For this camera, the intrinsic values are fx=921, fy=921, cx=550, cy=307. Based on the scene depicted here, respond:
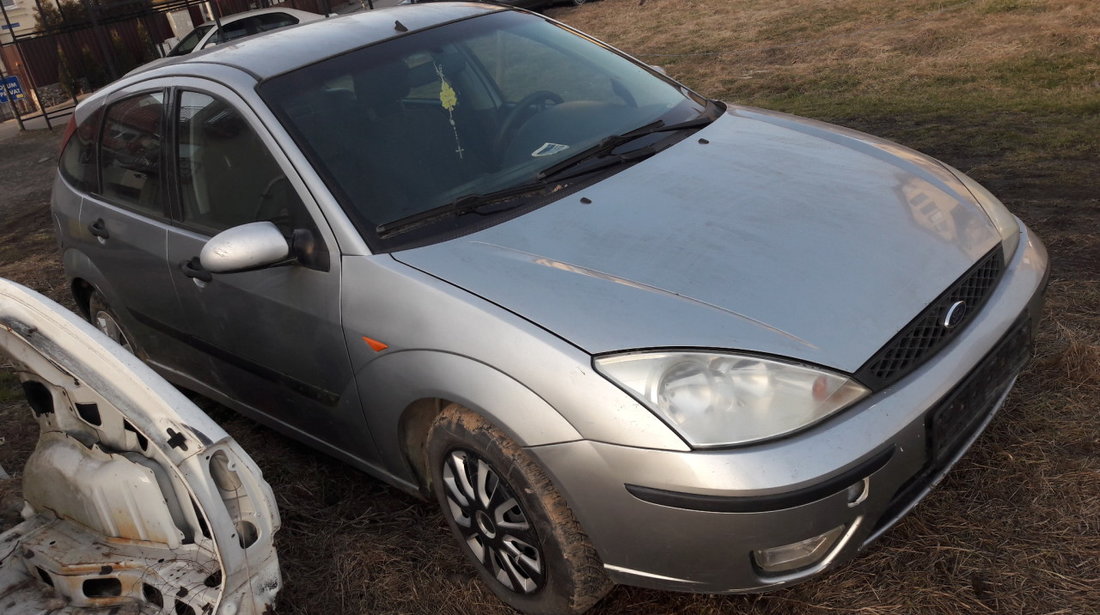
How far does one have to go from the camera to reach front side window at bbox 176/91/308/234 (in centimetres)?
298

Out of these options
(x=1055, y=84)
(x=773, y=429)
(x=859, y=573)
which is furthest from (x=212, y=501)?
(x=1055, y=84)

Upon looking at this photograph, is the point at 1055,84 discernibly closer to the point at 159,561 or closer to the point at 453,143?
the point at 453,143

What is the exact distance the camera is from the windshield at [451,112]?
2887 mm

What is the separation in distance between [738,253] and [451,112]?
3.95ft

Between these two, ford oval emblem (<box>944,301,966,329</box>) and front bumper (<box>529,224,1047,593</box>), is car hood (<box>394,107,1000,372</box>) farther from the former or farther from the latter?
front bumper (<box>529,224,1047,593</box>)

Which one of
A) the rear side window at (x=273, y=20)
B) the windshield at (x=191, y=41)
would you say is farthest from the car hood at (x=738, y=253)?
the windshield at (x=191, y=41)

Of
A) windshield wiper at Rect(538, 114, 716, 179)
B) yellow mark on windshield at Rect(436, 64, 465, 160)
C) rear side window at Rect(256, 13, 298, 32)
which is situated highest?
yellow mark on windshield at Rect(436, 64, 465, 160)

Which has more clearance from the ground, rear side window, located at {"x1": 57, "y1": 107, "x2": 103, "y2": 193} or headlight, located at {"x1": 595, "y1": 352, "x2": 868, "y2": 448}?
rear side window, located at {"x1": 57, "y1": 107, "x2": 103, "y2": 193}

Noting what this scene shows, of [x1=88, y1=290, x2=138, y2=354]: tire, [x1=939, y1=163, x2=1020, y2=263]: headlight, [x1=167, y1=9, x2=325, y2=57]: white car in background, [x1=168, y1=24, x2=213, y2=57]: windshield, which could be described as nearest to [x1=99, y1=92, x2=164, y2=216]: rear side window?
[x1=88, y1=290, x2=138, y2=354]: tire

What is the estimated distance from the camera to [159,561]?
2479mm

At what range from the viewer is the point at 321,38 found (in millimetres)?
3408

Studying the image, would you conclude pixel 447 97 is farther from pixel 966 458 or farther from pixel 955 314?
pixel 966 458

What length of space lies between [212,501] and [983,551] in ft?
6.86

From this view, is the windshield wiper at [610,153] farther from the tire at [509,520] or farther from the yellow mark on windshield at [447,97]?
the tire at [509,520]
